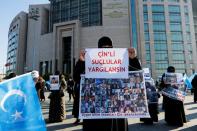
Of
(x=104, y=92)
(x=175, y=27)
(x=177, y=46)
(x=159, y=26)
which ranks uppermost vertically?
(x=159, y=26)

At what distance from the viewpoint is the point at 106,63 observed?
153 inches

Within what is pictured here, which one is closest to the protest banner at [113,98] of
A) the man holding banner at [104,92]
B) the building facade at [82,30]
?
the man holding banner at [104,92]

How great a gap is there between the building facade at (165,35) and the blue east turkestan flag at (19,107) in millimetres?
70582

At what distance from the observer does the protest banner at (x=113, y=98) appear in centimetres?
379

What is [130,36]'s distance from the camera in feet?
250

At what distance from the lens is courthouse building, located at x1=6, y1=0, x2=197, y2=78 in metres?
74.8

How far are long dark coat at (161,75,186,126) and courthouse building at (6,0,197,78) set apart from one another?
211 feet

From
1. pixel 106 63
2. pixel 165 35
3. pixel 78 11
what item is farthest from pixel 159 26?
pixel 106 63

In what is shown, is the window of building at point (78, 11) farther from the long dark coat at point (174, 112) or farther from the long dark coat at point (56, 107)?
the long dark coat at point (174, 112)

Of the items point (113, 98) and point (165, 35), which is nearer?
point (113, 98)

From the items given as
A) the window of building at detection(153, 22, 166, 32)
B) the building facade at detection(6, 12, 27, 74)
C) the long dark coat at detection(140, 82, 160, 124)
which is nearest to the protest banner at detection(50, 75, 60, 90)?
the long dark coat at detection(140, 82, 160, 124)

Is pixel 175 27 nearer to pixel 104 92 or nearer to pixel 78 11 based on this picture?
pixel 78 11

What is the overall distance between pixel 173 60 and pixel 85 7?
97.4ft

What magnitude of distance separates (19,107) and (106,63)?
4.36 ft
